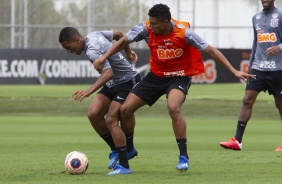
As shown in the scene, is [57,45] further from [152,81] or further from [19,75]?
[152,81]

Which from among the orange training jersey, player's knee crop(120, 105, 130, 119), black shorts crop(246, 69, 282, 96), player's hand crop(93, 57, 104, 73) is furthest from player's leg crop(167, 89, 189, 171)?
black shorts crop(246, 69, 282, 96)

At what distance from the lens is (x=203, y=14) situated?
129ft

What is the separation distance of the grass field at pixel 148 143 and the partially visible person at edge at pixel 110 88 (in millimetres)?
323

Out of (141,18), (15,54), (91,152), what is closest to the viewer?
(91,152)

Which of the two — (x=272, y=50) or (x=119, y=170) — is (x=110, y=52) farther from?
(x=272, y=50)

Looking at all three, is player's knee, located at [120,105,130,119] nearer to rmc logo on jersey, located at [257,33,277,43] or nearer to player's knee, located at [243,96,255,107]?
player's knee, located at [243,96,255,107]

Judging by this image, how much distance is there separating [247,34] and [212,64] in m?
3.23

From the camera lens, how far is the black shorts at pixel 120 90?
11.9 metres

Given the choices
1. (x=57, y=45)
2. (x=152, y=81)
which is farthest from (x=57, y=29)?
(x=152, y=81)

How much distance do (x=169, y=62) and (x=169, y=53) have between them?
0.46ft

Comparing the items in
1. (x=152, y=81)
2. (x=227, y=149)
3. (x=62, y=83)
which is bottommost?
(x=62, y=83)

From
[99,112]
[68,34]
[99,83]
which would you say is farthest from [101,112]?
[68,34]

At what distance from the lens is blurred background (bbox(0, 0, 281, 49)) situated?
3712cm

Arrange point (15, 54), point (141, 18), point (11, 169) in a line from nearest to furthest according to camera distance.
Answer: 1. point (11, 169)
2. point (15, 54)
3. point (141, 18)
